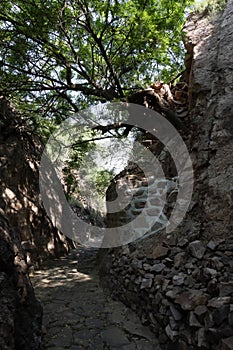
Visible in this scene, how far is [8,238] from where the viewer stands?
276 cm

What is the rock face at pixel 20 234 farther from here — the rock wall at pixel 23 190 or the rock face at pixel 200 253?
the rock face at pixel 200 253

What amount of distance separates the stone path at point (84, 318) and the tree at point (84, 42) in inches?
148

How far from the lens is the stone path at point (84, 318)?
9.45 ft

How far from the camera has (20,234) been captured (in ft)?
18.9

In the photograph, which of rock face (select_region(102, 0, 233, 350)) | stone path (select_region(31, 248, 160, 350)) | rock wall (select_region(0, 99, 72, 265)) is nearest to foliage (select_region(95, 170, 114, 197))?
rock wall (select_region(0, 99, 72, 265))

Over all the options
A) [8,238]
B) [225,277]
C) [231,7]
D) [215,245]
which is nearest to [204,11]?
[231,7]

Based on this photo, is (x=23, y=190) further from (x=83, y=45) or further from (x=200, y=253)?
(x=200, y=253)

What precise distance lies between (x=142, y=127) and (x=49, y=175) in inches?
131

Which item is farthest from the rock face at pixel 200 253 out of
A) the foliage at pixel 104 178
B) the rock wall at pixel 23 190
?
the foliage at pixel 104 178

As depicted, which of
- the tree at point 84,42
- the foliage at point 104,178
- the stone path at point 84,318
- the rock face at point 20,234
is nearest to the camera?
the rock face at point 20,234

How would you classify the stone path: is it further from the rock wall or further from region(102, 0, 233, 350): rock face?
the rock wall

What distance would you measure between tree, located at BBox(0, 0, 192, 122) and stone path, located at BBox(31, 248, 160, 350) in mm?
3751

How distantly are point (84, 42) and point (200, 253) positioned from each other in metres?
5.19

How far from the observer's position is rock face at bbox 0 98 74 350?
7.91ft
